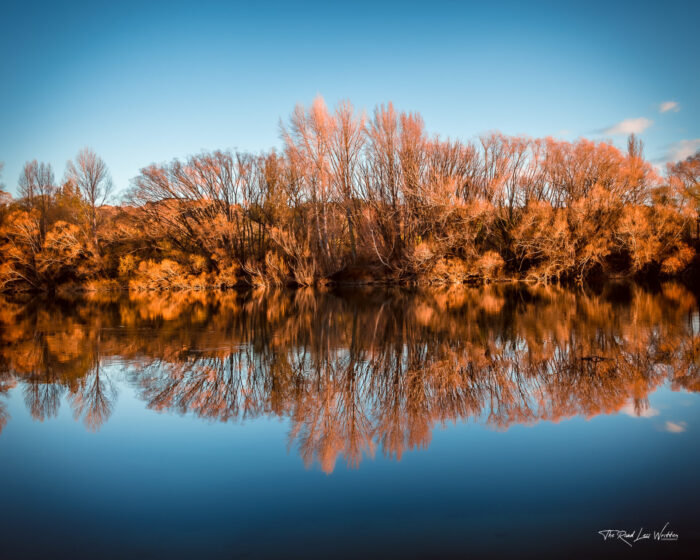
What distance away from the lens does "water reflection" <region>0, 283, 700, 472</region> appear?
Result: 259 inches

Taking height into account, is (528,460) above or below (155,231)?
below

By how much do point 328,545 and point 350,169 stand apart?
→ 3568cm

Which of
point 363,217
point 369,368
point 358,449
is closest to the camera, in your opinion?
point 358,449

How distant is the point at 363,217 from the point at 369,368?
2882 centimetres

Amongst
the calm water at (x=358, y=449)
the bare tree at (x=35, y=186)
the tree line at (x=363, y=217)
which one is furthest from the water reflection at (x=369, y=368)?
the bare tree at (x=35, y=186)

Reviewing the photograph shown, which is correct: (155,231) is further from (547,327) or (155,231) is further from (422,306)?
(547,327)

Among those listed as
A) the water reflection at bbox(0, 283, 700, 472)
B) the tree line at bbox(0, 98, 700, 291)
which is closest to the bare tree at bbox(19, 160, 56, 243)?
the tree line at bbox(0, 98, 700, 291)

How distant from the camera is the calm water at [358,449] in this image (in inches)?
152

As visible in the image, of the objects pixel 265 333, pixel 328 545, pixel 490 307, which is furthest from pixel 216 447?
pixel 490 307

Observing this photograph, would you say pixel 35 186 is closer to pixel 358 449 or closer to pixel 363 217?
pixel 363 217

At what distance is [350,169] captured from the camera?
37688mm

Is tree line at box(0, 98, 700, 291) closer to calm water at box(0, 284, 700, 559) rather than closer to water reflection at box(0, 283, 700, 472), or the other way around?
water reflection at box(0, 283, 700, 472)

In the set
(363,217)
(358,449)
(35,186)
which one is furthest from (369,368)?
(35,186)

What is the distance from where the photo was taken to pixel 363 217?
37.3 meters
